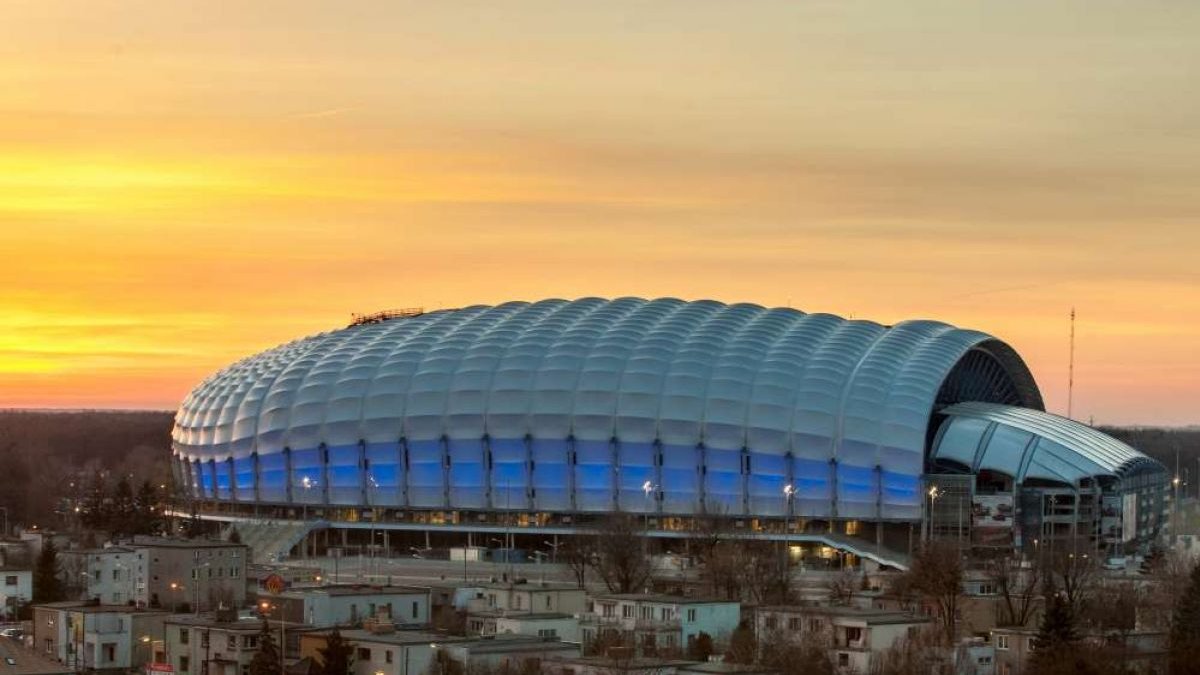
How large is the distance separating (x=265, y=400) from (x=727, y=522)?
32135mm

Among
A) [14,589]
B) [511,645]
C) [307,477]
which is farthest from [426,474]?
[511,645]

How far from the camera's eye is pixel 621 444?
447 ft

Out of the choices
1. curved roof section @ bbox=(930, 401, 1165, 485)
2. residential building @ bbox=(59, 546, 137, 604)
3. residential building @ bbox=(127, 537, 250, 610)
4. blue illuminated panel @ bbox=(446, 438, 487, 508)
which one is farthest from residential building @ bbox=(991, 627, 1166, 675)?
blue illuminated panel @ bbox=(446, 438, 487, 508)

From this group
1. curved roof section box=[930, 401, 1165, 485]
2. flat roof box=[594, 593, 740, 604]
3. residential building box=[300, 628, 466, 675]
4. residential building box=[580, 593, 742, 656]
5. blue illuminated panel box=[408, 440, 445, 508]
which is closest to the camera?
residential building box=[300, 628, 466, 675]

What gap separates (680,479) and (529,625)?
45852 millimetres

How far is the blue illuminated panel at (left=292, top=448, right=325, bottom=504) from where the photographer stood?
14225cm

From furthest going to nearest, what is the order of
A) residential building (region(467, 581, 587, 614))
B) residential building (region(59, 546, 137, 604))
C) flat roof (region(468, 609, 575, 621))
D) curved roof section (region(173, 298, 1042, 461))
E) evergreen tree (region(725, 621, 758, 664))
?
1. curved roof section (region(173, 298, 1042, 461))
2. residential building (region(59, 546, 137, 604))
3. residential building (region(467, 581, 587, 614))
4. flat roof (region(468, 609, 575, 621))
5. evergreen tree (region(725, 621, 758, 664))

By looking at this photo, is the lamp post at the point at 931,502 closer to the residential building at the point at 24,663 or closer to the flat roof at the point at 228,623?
the flat roof at the point at 228,623

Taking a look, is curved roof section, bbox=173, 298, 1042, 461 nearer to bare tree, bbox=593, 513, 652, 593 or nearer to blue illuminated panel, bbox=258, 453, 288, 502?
blue illuminated panel, bbox=258, 453, 288, 502

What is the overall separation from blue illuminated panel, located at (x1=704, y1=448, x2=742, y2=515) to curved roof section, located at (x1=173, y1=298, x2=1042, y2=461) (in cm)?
67

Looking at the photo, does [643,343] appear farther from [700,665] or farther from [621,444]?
[700,665]

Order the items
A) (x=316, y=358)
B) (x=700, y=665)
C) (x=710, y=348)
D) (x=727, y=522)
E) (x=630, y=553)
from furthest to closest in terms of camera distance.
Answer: (x=316, y=358), (x=710, y=348), (x=727, y=522), (x=630, y=553), (x=700, y=665)

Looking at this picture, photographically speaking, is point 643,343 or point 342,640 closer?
point 342,640

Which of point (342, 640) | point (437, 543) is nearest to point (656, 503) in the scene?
point (437, 543)
